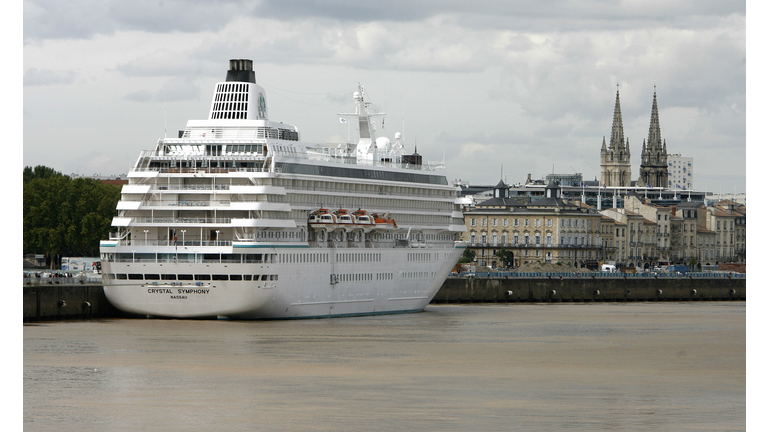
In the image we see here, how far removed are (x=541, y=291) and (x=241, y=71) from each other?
4146 centimetres

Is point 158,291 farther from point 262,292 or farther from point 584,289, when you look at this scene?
point 584,289

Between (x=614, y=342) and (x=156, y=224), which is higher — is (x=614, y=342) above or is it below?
below

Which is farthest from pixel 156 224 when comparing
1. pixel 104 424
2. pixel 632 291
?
pixel 632 291

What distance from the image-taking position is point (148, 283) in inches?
2611

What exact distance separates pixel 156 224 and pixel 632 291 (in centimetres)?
5813

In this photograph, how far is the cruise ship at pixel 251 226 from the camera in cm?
6606

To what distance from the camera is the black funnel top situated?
244ft

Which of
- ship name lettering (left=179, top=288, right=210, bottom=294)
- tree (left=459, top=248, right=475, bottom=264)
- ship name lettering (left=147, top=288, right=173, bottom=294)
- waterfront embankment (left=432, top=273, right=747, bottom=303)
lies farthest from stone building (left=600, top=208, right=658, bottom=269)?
ship name lettering (left=147, top=288, right=173, bottom=294)

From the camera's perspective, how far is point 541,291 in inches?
4291

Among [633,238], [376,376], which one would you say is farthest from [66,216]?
[633,238]

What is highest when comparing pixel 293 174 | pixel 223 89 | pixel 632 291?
pixel 223 89

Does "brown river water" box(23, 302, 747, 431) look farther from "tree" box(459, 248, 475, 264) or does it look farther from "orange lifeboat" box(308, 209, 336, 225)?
"tree" box(459, 248, 475, 264)

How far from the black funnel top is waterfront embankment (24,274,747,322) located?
12.9 meters

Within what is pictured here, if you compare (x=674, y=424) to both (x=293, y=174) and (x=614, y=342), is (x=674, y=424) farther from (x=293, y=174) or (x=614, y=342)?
(x=293, y=174)
